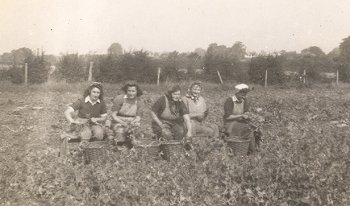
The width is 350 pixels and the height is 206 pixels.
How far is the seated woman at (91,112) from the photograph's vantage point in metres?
5.83

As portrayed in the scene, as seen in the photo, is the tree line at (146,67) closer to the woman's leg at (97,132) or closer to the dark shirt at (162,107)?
the dark shirt at (162,107)

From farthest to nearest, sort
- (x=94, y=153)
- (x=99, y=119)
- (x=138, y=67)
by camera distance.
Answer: (x=138, y=67)
(x=99, y=119)
(x=94, y=153)

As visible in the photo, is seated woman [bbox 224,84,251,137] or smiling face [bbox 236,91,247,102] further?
→ smiling face [bbox 236,91,247,102]

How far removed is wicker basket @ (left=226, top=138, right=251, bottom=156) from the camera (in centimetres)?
607

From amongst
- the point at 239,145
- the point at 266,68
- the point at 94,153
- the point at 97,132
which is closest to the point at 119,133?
the point at 97,132

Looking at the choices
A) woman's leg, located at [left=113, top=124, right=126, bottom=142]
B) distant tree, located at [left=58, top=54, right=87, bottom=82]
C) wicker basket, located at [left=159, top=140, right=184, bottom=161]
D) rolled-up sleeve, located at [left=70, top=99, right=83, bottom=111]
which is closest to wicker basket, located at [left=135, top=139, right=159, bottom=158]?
wicker basket, located at [left=159, top=140, right=184, bottom=161]

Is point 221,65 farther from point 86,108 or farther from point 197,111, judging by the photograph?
point 86,108

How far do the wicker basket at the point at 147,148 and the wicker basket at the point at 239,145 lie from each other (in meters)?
1.06

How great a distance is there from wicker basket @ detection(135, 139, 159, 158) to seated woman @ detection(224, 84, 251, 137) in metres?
1.25

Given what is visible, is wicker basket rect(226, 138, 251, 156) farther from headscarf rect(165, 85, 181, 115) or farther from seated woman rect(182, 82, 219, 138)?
headscarf rect(165, 85, 181, 115)

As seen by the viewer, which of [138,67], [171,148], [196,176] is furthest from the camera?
[138,67]

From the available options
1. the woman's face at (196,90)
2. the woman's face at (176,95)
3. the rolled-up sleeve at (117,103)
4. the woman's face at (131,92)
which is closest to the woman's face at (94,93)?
the rolled-up sleeve at (117,103)

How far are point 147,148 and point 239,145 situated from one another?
1328 millimetres

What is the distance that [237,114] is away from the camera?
6.80m
